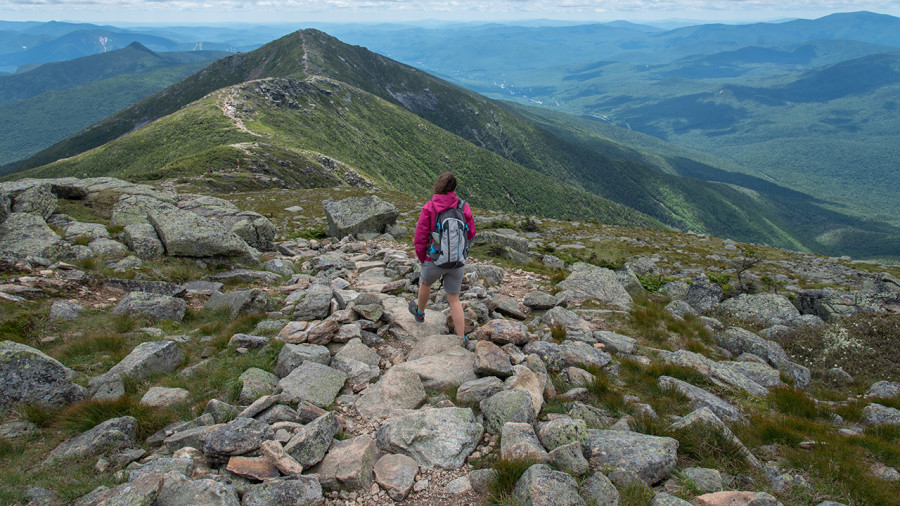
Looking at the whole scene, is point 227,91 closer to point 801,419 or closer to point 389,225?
point 389,225

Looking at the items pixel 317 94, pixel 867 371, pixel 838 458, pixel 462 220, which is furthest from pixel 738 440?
pixel 317 94

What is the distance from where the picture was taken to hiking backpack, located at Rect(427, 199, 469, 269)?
8.51 meters

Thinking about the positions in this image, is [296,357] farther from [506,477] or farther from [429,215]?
[506,477]

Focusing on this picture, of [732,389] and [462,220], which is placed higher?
[462,220]

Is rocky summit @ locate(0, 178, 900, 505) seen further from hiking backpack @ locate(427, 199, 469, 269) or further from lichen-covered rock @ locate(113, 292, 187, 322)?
hiking backpack @ locate(427, 199, 469, 269)

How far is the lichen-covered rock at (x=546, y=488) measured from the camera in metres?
4.33

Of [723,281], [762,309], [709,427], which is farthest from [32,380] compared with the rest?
[723,281]

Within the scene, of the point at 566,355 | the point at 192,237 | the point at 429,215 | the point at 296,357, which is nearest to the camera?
the point at 296,357

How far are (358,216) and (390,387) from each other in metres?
18.1

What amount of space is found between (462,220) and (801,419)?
7.02 metres

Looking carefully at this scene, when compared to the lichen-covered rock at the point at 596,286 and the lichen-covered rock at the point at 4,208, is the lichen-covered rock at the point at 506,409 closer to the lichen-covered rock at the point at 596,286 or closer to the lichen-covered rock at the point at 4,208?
the lichen-covered rock at the point at 596,286

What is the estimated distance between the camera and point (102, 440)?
215 inches

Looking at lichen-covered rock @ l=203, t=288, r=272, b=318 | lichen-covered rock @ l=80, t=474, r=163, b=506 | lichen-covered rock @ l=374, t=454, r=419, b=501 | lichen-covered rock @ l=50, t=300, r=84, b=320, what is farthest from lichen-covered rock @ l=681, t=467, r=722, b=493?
lichen-covered rock @ l=50, t=300, r=84, b=320

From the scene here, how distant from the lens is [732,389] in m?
7.90
